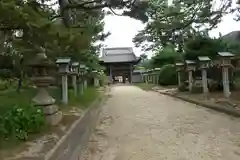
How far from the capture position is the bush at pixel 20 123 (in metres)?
5.19

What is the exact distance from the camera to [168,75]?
2836 centimetres

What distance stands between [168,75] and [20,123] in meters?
23.6

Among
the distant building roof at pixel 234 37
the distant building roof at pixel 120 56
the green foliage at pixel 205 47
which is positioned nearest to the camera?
the green foliage at pixel 205 47

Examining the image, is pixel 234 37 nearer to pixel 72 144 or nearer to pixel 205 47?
pixel 205 47

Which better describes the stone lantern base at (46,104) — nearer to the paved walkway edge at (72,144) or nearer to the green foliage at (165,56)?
the paved walkway edge at (72,144)

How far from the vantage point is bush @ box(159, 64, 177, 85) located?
28.0 metres

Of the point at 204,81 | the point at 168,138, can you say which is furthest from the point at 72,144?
the point at 204,81

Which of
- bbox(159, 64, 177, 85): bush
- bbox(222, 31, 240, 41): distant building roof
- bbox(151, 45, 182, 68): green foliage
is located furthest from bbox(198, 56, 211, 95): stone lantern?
bbox(151, 45, 182, 68): green foliage

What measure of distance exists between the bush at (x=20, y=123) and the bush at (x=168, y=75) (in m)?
22.6

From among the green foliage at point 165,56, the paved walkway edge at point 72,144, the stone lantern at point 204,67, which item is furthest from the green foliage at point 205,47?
the green foliage at point 165,56

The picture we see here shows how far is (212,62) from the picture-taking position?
Answer: 14.4m

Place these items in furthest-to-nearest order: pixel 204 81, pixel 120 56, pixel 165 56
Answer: pixel 120 56
pixel 165 56
pixel 204 81

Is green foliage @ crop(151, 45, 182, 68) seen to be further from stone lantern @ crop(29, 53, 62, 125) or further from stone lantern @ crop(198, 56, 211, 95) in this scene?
stone lantern @ crop(29, 53, 62, 125)

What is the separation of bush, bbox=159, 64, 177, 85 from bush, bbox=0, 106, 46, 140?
74.1ft
